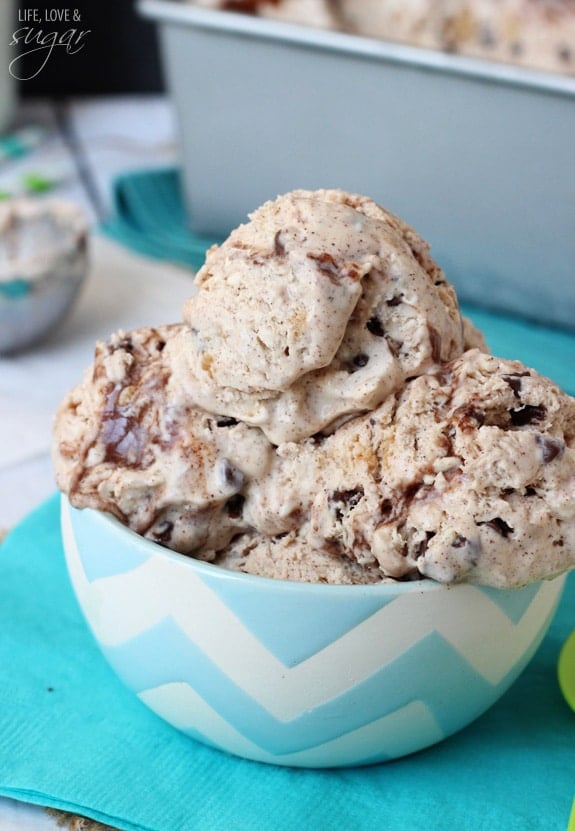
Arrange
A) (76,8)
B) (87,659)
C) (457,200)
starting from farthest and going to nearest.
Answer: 1. (76,8)
2. (457,200)
3. (87,659)

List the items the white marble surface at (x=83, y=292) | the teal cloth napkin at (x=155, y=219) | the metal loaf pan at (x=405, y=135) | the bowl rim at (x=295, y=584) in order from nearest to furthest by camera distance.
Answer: the bowl rim at (x=295, y=584)
the white marble surface at (x=83, y=292)
the metal loaf pan at (x=405, y=135)
the teal cloth napkin at (x=155, y=219)

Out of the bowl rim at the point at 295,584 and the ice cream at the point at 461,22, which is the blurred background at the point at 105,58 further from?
the bowl rim at the point at 295,584

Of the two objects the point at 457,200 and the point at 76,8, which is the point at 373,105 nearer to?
the point at 457,200

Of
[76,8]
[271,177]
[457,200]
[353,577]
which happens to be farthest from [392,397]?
[76,8]

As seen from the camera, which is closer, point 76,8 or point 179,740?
point 179,740

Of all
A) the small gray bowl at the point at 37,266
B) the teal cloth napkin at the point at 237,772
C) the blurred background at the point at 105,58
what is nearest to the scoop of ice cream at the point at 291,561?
the teal cloth napkin at the point at 237,772

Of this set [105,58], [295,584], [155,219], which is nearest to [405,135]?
[155,219]
